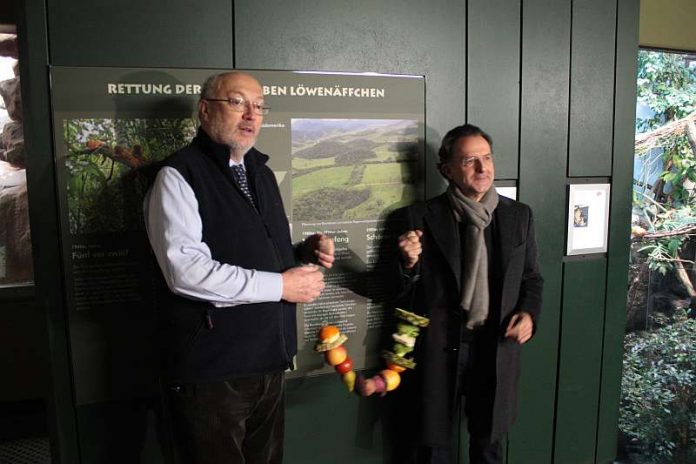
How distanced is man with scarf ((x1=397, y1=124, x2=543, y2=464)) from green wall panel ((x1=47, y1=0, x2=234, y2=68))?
3.42ft

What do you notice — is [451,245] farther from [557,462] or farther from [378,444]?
[557,462]

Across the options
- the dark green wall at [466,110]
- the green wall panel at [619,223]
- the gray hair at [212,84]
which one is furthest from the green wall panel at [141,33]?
the green wall panel at [619,223]

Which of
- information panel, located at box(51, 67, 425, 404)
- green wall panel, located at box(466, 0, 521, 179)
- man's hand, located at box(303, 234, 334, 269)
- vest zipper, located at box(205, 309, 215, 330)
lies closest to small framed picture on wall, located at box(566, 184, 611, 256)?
green wall panel, located at box(466, 0, 521, 179)

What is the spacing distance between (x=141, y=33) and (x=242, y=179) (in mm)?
756

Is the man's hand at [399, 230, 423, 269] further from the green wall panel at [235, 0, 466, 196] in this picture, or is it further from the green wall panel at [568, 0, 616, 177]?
the green wall panel at [568, 0, 616, 177]

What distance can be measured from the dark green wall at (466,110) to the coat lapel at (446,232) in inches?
13.4

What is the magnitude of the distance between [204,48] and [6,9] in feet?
7.25

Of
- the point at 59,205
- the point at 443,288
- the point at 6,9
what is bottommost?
the point at 443,288

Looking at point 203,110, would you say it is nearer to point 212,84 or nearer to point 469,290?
point 212,84

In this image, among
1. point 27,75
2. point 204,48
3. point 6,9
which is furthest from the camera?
point 6,9

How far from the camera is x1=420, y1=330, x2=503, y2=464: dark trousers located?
1985mm

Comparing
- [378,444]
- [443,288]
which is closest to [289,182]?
[443,288]

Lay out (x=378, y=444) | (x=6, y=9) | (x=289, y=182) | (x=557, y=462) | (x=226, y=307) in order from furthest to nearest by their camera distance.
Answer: (x=6, y=9) < (x=557, y=462) < (x=378, y=444) < (x=289, y=182) < (x=226, y=307)

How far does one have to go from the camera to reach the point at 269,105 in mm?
2018
